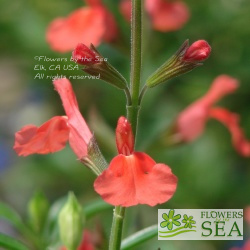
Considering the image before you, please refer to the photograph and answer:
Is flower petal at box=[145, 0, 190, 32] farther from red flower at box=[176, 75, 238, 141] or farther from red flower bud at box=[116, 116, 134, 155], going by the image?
red flower bud at box=[116, 116, 134, 155]

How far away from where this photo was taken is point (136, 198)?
89 centimetres

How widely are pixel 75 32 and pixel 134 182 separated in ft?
2.81

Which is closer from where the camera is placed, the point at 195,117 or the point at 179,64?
the point at 179,64

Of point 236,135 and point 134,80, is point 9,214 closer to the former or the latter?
point 134,80

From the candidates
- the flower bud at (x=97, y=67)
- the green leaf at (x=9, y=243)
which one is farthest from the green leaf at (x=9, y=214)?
the flower bud at (x=97, y=67)

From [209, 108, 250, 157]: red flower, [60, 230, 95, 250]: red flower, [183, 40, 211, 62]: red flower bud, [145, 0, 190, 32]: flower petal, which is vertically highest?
[145, 0, 190, 32]: flower petal

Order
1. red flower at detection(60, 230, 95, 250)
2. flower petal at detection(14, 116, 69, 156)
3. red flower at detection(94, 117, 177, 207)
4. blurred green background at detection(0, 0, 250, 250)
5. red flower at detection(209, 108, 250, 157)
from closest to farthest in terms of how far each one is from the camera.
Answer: red flower at detection(94, 117, 177, 207) < flower petal at detection(14, 116, 69, 156) < red flower at detection(60, 230, 95, 250) < red flower at detection(209, 108, 250, 157) < blurred green background at detection(0, 0, 250, 250)

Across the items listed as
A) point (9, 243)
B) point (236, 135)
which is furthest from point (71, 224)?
point (236, 135)

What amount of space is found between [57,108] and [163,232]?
70.3 inches

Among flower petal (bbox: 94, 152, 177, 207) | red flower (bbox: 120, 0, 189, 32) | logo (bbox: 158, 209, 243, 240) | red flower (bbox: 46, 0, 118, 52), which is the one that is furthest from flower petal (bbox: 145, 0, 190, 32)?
flower petal (bbox: 94, 152, 177, 207)

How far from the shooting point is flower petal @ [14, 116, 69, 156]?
1021mm

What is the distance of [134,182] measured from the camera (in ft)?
3.02

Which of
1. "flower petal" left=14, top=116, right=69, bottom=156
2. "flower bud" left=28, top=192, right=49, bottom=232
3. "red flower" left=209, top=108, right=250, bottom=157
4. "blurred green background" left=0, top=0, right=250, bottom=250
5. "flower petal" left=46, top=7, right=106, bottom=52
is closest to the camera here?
"flower petal" left=14, top=116, right=69, bottom=156

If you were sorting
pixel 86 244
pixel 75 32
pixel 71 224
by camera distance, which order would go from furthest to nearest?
pixel 75 32, pixel 86 244, pixel 71 224
